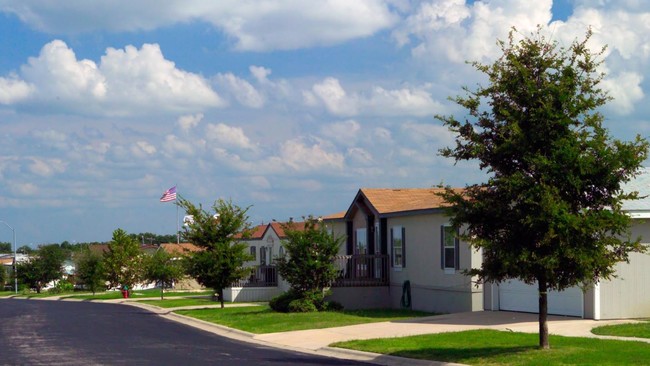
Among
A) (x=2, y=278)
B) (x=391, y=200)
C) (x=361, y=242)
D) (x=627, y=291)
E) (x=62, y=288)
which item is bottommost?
(x=2, y=278)

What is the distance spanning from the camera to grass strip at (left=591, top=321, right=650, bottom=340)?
18.5 meters

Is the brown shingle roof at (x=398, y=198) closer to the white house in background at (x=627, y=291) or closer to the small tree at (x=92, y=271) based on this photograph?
the white house in background at (x=627, y=291)

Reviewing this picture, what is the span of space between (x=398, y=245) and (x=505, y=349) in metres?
16.1

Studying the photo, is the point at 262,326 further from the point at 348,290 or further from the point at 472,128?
the point at 472,128

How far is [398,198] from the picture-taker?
1399 inches

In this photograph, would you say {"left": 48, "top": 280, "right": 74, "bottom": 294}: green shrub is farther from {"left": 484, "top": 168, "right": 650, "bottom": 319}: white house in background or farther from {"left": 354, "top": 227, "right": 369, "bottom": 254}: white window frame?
{"left": 484, "top": 168, "right": 650, "bottom": 319}: white house in background

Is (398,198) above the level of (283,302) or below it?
above

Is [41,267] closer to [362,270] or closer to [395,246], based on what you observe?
[362,270]

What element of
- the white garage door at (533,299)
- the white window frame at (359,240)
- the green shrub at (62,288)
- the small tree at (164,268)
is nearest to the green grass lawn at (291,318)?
the white garage door at (533,299)

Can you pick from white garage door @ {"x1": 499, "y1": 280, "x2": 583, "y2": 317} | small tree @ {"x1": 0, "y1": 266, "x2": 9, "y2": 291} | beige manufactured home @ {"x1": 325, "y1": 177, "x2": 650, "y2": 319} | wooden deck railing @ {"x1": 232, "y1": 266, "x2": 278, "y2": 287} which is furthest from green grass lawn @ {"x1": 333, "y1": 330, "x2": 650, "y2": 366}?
small tree @ {"x1": 0, "y1": 266, "x2": 9, "y2": 291}

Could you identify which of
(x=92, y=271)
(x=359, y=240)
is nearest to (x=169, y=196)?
(x=92, y=271)

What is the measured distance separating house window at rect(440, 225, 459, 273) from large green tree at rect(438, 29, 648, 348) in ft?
39.3

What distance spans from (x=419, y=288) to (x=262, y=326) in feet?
25.1

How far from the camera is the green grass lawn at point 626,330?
18.5 m
